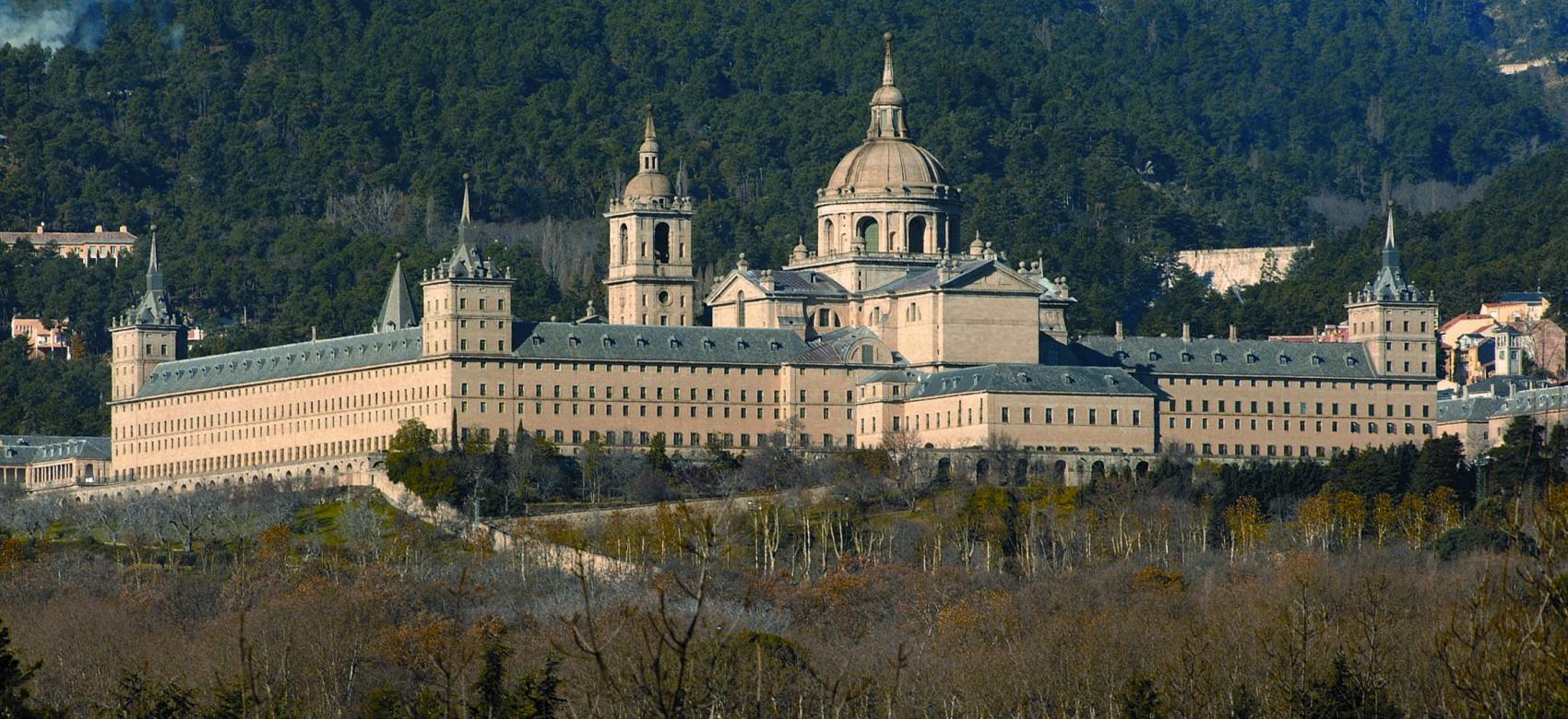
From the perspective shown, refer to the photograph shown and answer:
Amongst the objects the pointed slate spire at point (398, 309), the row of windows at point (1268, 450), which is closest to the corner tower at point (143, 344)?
the pointed slate spire at point (398, 309)

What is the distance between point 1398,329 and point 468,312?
3085cm

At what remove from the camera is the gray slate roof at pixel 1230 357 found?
378ft

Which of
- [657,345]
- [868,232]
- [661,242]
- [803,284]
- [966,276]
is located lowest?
[657,345]

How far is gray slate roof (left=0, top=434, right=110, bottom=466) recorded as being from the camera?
127000mm

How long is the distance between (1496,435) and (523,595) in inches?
1612

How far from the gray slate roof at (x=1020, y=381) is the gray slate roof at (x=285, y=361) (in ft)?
50.7

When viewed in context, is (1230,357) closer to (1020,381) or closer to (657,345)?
(1020,381)

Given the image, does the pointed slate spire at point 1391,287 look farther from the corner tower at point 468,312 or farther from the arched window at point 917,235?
the corner tower at point 468,312

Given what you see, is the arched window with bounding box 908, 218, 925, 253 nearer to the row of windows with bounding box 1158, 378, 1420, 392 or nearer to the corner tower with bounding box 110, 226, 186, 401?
the row of windows with bounding box 1158, 378, 1420, 392

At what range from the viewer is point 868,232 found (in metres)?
122

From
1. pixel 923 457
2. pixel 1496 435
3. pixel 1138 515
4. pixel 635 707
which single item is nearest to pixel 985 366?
pixel 923 457

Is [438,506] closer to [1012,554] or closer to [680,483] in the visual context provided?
[680,483]

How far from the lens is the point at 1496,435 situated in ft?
380

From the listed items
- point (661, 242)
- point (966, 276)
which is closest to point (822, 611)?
point (966, 276)
